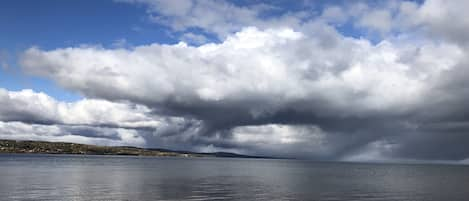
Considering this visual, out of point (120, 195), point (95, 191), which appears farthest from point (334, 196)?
point (95, 191)

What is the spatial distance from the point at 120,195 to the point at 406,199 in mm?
59187

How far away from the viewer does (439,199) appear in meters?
89.9

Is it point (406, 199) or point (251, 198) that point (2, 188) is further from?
point (406, 199)

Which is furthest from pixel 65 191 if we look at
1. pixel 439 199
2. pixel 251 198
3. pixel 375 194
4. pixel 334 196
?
pixel 439 199

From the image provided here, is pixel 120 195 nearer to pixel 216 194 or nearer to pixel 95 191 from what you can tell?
pixel 95 191

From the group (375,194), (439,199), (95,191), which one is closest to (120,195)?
(95,191)

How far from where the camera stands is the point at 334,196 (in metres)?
89.9

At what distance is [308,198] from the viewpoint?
84688mm

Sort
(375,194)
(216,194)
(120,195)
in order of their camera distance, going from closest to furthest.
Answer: (120,195) → (216,194) → (375,194)

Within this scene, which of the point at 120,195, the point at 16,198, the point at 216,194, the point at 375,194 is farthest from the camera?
the point at 375,194

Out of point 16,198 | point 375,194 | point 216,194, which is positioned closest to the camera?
point 16,198

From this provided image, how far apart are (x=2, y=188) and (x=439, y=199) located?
9385 cm

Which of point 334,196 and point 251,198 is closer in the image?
point 251,198

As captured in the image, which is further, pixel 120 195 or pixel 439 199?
pixel 439 199
